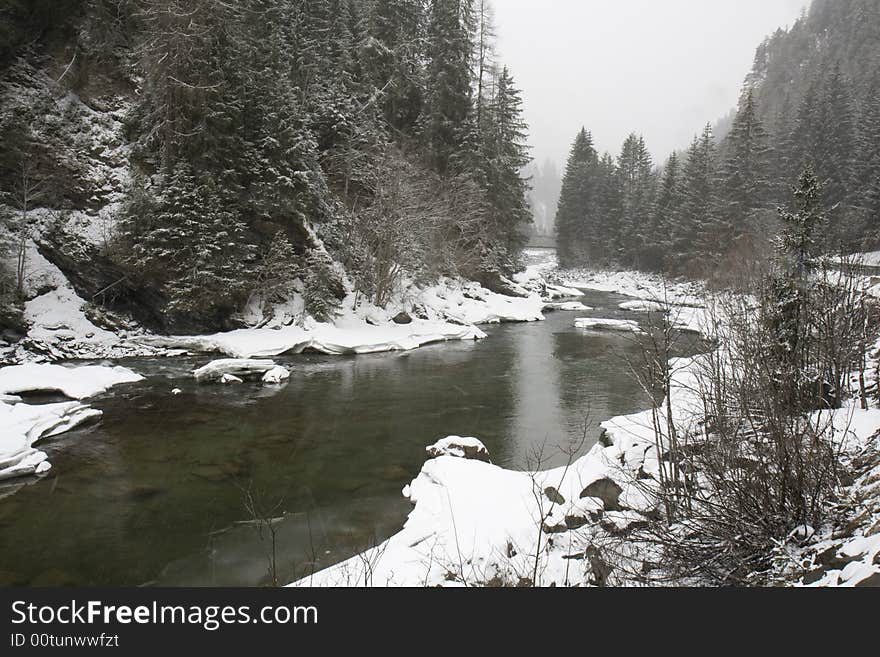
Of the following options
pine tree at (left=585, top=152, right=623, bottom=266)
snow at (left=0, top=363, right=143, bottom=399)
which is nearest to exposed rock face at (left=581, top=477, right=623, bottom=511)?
snow at (left=0, top=363, right=143, bottom=399)

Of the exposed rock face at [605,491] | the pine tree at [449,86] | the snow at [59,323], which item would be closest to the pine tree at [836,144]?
the pine tree at [449,86]

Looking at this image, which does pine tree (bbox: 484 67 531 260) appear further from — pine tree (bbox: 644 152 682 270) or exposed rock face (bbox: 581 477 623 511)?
exposed rock face (bbox: 581 477 623 511)

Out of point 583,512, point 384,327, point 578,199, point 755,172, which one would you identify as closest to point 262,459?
point 583,512

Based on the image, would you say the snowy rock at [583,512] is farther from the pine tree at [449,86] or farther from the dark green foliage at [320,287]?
the pine tree at [449,86]

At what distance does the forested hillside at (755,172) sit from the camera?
3197 cm

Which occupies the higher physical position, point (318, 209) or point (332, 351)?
point (318, 209)

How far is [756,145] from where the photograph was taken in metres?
35.4

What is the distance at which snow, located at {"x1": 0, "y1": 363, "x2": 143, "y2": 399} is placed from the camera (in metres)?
12.3

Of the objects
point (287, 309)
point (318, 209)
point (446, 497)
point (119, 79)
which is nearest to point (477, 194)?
point (318, 209)

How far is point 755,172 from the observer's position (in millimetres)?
35062

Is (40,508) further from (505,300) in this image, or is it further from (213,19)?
(505,300)

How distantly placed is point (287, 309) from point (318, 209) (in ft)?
21.5

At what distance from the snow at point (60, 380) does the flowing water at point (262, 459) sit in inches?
25.8

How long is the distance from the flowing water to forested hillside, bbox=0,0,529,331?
5.08m
